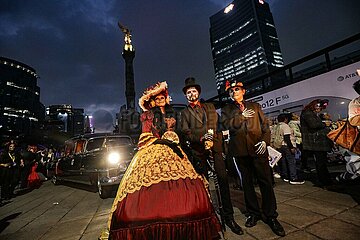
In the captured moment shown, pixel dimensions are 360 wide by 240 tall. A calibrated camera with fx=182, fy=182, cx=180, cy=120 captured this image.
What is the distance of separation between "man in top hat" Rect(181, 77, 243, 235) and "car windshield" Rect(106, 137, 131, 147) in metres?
4.07

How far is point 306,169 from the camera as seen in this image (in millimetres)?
6770

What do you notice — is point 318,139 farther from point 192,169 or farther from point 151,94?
point 151,94

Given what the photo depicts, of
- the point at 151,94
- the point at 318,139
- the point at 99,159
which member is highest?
the point at 151,94

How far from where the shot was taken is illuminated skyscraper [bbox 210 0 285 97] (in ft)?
412

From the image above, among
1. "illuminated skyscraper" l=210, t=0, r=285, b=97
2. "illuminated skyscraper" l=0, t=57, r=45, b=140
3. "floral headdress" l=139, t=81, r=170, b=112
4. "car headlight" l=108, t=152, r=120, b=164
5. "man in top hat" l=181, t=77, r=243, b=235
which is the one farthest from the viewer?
"illuminated skyscraper" l=210, t=0, r=285, b=97

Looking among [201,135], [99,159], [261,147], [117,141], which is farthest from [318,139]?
[99,159]

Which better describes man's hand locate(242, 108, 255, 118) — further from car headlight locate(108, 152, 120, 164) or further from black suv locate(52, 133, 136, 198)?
car headlight locate(108, 152, 120, 164)

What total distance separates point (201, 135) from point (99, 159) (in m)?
4.26

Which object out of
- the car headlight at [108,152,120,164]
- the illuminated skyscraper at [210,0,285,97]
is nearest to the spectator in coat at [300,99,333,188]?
the car headlight at [108,152,120,164]

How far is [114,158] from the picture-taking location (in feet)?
18.7

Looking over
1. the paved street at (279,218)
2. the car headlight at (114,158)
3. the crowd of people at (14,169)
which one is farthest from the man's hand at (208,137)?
the crowd of people at (14,169)

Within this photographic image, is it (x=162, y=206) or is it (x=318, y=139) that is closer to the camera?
(x=162, y=206)

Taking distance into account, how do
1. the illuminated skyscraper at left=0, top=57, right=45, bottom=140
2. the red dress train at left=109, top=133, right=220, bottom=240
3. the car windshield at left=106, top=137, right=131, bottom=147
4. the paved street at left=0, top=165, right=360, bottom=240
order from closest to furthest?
the red dress train at left=109, top=133, right=220, bottom=240
the paved street at left=0, top=165, right=360, bottom=240
the car windshield at left=106, top=137, right=131, bottom=147
the illuminated skyscraper at left=0, top=57, right=45, bottom=140

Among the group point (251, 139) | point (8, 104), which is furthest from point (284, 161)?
point (8, 104)
